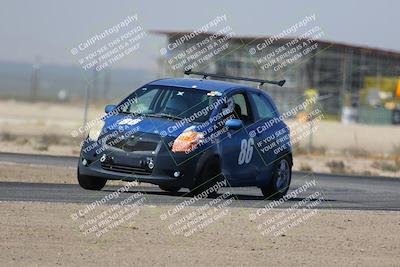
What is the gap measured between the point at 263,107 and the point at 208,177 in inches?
87.9

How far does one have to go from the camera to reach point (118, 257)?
10.9m

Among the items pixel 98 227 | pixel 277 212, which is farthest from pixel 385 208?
pixel 98 227

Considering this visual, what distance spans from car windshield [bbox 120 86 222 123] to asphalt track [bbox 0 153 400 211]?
1229 mm

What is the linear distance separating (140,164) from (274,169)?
288 centimetres

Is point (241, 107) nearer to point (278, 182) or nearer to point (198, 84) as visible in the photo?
point (198, 84)

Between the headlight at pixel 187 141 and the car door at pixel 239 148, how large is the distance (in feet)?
1.91

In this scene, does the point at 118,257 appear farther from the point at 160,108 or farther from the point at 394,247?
the point at 160,108

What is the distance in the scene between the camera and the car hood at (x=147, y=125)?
16906 mm

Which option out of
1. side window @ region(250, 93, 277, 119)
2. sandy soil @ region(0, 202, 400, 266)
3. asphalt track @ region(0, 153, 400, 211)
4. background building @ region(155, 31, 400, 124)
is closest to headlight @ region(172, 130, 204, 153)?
asphalt track @ region(0, 153, 400, 211)

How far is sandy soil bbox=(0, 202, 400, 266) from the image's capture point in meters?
10.9

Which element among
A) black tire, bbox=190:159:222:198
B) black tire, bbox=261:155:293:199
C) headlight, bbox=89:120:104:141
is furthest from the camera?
black tire, bbox=261:155:293:199

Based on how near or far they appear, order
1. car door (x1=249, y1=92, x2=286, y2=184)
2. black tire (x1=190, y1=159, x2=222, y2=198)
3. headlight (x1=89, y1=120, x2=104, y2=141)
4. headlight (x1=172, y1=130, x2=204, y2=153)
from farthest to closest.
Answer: car door (x1=249, y1=92, x2=286, y2=184) < headlight (x1=89, y1=120, x2=104, y2=141) < black tire (x1=190, y1=159, x2=222, y2=198) < headlight (x1=172, y1=130, x2=204, y2=153)

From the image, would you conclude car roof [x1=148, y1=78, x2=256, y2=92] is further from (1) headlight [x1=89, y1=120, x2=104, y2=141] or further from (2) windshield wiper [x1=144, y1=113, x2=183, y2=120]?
(1) headlight [x1=89, y1=120, x2=104, y2=141]

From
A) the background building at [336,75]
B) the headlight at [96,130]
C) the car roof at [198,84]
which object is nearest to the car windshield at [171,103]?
the car roof at [198,84]
